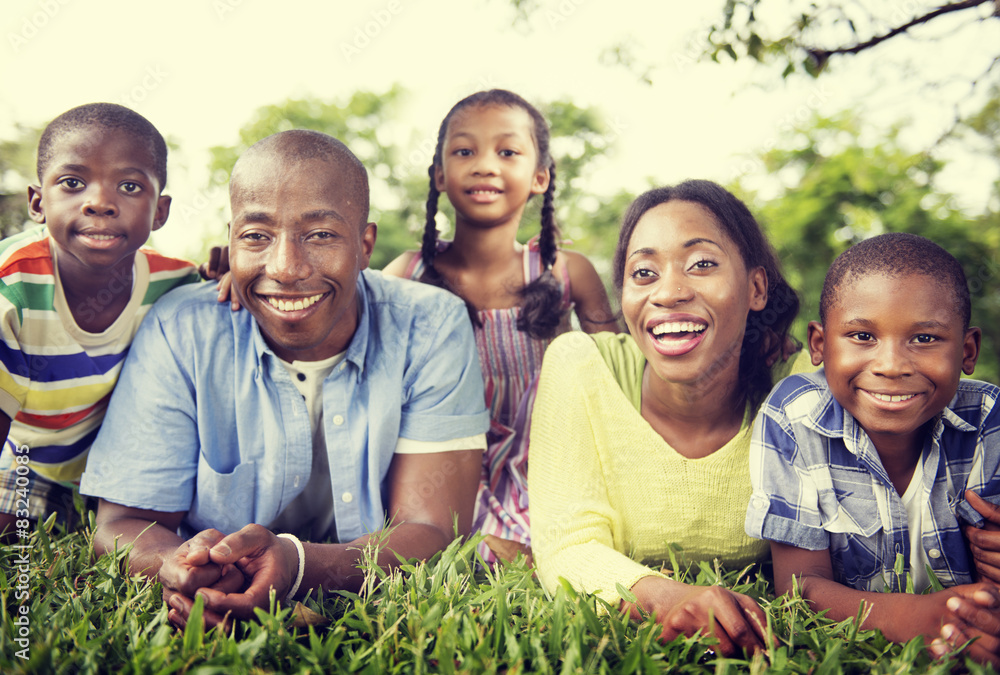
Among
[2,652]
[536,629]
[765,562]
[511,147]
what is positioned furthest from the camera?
Result: [511,147]

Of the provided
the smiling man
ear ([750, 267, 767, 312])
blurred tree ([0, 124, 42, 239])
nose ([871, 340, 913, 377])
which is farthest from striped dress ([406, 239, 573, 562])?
blurred tree ([0, 124, 42, 239])

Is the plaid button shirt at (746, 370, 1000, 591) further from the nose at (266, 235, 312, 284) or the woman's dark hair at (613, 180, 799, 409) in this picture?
the nose at (266, 235, 312, 284)

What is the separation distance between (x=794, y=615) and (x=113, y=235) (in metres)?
2.62

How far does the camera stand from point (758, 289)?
2.69 metres

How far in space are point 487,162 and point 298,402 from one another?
1.52 meters

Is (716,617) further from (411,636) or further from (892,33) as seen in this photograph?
(892,33)

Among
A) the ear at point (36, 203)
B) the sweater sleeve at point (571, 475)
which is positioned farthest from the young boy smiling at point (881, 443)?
the ear at point (36, 203)

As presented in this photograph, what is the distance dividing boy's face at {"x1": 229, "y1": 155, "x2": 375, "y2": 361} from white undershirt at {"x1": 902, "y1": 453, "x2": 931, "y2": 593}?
2.01 m

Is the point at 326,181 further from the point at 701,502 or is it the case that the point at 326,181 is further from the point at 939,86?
the point at 939,86

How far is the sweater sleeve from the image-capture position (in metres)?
2.44

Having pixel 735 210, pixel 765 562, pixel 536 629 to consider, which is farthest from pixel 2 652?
pixel 735 210

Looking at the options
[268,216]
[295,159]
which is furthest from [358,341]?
[295,159]

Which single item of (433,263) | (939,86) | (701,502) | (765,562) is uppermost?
(939,86)

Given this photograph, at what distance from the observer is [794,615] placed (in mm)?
2137
